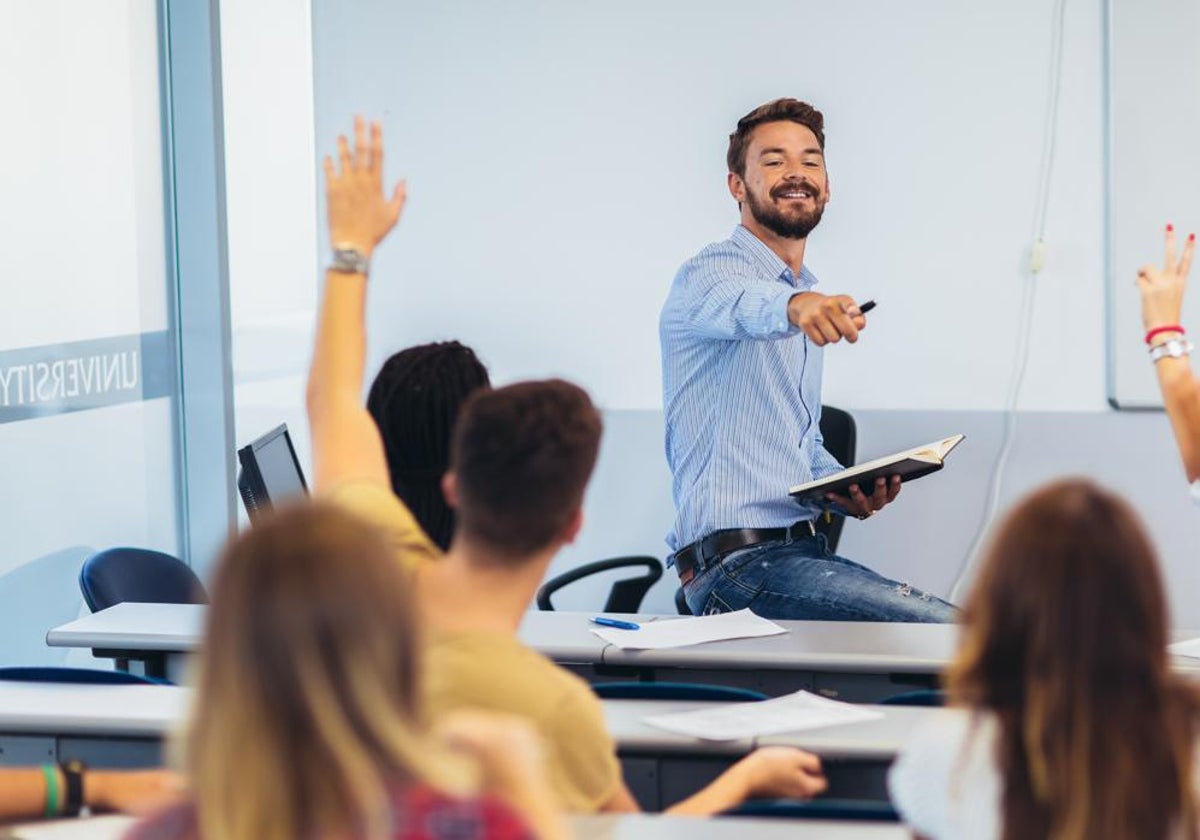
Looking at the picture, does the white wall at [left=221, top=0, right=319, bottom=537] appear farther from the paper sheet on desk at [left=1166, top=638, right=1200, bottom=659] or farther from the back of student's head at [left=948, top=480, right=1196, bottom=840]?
the back of student's head at [left=948, top=480, right=1196, bottom=840]

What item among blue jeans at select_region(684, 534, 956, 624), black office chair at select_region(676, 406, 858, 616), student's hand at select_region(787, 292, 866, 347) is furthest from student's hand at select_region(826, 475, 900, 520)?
black office chair at select_region(676, 406, 858, 616)

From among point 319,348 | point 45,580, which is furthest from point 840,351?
point 319,348

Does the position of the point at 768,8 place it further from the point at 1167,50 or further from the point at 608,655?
the point at 608,655

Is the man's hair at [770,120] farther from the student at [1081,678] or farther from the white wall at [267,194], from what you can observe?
the student at [1081,678]

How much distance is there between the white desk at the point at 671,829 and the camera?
5.88 feet

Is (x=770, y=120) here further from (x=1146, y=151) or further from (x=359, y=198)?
(x=359, y=198)

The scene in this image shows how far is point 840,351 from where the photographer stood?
5023 mm

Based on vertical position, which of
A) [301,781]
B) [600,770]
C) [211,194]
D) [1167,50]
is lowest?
[600,770]

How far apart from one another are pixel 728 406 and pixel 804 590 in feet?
1.63

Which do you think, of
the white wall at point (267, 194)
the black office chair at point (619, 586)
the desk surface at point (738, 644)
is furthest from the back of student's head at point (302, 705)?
the white wall at point (267, 194)

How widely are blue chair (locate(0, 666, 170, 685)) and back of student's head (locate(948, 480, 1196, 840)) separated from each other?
5.88 feet

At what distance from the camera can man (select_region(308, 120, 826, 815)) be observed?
5.65ft

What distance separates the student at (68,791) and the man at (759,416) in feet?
5.44

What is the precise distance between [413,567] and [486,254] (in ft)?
11.6
